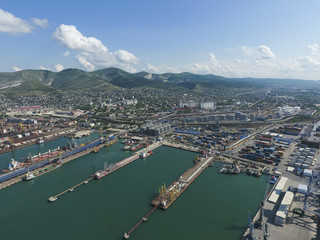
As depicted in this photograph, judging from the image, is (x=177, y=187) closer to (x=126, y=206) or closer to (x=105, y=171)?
(x=126, y=206)

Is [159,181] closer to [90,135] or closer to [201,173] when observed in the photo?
[201,173]

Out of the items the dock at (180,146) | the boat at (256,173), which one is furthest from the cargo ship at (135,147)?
the boat at (256,173)

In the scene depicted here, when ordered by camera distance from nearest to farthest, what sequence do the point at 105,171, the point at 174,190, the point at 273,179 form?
1. the point at 174,190
2. the point at 273,179
3. the point at 105,171

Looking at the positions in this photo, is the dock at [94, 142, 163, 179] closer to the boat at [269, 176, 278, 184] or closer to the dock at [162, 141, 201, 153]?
the dock at [162, 141, 201, 153]

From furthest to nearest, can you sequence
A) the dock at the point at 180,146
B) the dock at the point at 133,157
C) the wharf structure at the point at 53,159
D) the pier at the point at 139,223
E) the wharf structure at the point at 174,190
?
the dock at the point at 180,146 → the dock at the point at 133,157 → the wharf structure at the point at 53,159 → the wharf structure at the point at 174,190 → the pier at the point at 139,223

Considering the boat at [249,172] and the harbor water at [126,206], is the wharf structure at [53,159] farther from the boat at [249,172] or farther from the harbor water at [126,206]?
the boat at [249,172]

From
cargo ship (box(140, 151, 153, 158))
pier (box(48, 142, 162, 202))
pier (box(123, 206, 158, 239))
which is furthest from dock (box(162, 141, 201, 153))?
pier (box(123, 206, 158, 239))

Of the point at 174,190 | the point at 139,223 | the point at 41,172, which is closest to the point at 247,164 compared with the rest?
the point at 174,190
